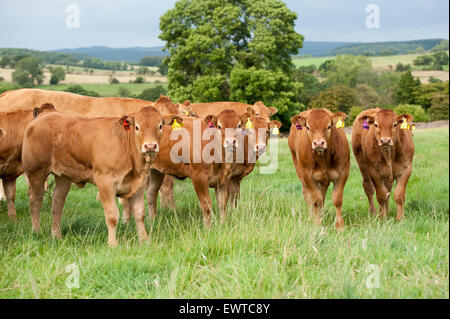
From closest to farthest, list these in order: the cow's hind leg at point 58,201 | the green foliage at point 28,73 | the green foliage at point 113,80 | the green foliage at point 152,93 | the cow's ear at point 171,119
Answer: the cow's ear at point 171,119, the cow's hind leg at point 58,201, the green foliage at point 28,73, the green foliage at point 152,93, the green foliage at point 113,80

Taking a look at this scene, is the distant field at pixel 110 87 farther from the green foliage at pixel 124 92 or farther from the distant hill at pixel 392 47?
the distant hill at pixel 392 47

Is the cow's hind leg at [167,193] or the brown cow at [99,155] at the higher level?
the brown cow at [99,155]

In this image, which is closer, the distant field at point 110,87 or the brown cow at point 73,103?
the brown cow at point 73,103

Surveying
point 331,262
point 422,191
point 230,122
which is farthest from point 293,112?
point 331,262

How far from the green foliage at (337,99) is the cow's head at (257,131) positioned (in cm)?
3918

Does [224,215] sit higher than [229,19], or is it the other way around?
[229,19]

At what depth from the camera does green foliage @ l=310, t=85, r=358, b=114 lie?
48.1 m

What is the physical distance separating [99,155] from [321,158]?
3.56m

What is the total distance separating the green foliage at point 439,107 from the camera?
5581cm

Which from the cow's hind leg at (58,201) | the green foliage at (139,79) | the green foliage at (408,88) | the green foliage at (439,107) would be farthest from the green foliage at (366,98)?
the cow's hind leg at (58,201)

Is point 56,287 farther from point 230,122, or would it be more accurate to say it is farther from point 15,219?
point 230,122

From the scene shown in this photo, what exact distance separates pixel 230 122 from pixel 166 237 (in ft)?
7.75

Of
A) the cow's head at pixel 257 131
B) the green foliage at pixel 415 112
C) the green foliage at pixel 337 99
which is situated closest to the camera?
the cow's head at pixel 257 131

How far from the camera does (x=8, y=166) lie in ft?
26.6
